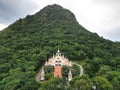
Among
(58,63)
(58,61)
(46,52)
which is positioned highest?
(46,52)

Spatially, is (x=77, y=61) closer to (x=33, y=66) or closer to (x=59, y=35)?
(x=33, y=66)

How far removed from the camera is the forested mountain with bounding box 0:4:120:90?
249 feet

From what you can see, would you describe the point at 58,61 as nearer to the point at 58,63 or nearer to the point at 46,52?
the point at 58,63

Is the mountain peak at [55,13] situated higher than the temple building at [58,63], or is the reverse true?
the mountain peak at [55,13]

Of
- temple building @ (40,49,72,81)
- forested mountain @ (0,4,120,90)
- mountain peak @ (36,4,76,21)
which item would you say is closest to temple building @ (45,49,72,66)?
temple building @ (40,49,72,81)

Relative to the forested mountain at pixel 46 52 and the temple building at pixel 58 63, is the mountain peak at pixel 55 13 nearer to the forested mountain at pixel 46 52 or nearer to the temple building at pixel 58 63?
the forested mountain at pixel 46 52

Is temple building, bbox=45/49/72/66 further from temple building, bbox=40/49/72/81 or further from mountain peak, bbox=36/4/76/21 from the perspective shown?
mountain peak, bbox=36/4/76/21

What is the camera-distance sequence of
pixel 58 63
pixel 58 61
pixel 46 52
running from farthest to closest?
pixel 46 52
pixel 58 61
pixel 58 63

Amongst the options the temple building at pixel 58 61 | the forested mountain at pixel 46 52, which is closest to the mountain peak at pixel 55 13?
the forested mountain at pixel 46 52

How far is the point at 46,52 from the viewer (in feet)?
331

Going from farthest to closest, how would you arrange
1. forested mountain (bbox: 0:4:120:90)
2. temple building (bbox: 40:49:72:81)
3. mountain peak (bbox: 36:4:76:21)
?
mountain peak (bbox: 36:4:76:21)
temple building (bbox: 40:49:72:81)
forested mountain (bbox: 0:4:120:90)

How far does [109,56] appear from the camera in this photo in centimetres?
11088

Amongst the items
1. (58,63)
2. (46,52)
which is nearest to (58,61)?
(58,63)

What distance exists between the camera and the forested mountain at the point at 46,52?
76.0 metres
